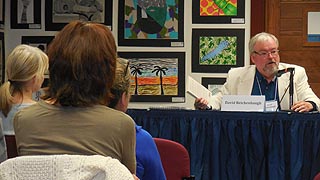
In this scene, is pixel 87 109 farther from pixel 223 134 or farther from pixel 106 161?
pixel 223 134

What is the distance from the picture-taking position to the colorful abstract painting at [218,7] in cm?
528

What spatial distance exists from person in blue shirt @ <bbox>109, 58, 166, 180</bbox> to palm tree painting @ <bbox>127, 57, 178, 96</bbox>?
3.49 meters

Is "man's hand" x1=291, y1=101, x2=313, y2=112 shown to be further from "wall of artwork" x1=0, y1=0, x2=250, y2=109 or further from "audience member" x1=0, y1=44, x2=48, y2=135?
"audience member" x1=0, y1=44, x2=48, y2=135

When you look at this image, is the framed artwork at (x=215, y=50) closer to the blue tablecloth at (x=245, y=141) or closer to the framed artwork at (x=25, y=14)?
the framed artwork at (x=25, y=14)

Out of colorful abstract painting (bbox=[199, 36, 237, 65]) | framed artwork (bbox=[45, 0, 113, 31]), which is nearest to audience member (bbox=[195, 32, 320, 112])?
colorful abstract painting (bbox=[199, 36, 237, 65])

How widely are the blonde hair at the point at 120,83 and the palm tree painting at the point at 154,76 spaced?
11.5 feet

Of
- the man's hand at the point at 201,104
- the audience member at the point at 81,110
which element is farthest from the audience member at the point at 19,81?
the man's hand at the point at 201,104

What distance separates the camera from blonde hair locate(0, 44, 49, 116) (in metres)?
2.79

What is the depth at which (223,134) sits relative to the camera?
356 cm

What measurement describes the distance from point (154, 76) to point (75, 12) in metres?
0.99

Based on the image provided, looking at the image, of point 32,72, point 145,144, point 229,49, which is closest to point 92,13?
point 229,49

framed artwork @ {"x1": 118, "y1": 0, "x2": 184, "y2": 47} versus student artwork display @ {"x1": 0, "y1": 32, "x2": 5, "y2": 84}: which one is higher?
framed artwork @ {"x1": 118, "y1": 0, "x2": 184, "y2": 47}

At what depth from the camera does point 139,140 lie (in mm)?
1849

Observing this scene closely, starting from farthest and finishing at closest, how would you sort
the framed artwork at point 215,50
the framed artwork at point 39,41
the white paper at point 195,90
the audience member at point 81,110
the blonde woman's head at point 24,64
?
the framed artwork at point 39,41, the framed artwork at point 215,50, the white paper at point 195,90, the blonde woman's head at point 24,64, the audience member at point 81,110
